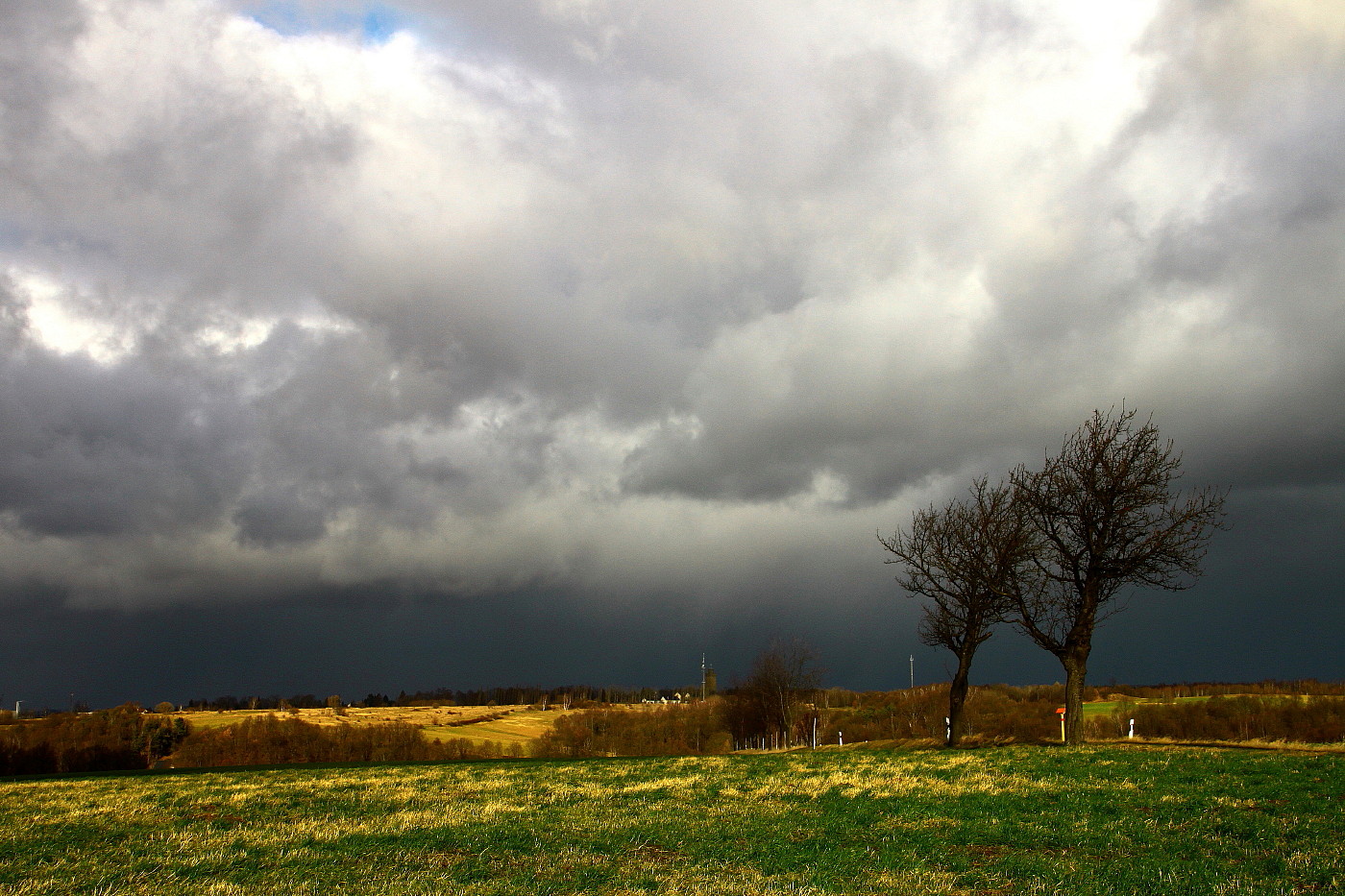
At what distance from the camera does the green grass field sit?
10633 millimetres

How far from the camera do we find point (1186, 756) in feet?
76.8

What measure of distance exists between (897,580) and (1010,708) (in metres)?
59.3

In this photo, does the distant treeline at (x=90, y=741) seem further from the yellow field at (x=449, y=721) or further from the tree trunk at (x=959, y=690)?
the tree trunk at (x=959, y=690)

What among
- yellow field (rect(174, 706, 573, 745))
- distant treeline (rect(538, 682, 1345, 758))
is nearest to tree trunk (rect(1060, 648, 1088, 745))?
distant treeline (rect(538, 682, 1345, 758))

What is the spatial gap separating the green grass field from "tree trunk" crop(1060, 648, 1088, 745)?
7.67m

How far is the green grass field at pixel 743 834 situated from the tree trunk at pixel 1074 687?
7.67m

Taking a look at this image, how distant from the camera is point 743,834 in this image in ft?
47.6

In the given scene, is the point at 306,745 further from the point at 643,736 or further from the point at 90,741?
the point at 643,736

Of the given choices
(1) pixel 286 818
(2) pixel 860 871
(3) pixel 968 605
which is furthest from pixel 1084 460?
(1) pixel 286 818

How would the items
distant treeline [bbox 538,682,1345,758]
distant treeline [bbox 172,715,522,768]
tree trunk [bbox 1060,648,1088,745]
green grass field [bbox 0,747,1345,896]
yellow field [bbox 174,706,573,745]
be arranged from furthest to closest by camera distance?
yellow field [bbox 174,706,573,745]
distant treeline [bbox 172,715,522,768]
distant treeline [bbox 538,682,1345,758]
tree trunk [bbox 1060,648,1088,745]
green grass field [bbox 0,747,1345,896]

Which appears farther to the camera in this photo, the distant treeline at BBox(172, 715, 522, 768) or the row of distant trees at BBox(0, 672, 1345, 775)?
the distant treeline at BBox(172, 715, 522, 768)

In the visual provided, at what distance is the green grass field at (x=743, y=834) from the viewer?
10633mm

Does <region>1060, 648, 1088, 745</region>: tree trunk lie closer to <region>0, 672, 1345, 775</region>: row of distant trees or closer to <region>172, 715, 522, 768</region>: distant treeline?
<region>0, 672, 1345, 775</region>: row of distant trees

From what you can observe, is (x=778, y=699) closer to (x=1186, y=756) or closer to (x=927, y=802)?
(x=1186, y=756)
